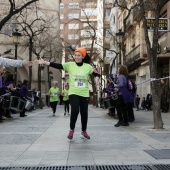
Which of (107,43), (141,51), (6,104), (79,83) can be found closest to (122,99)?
(79,83)

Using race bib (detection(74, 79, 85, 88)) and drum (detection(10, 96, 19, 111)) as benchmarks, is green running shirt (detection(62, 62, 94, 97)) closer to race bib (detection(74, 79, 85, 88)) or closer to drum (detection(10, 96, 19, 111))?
race bib (detection(74, 79, 85, 88))

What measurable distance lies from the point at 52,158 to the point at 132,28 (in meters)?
32.1

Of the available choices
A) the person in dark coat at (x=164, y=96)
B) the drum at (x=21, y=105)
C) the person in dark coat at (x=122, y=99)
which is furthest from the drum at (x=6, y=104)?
the person in dark coat at (x=164, y=96)

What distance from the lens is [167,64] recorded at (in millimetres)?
25438

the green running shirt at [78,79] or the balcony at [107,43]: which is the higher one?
the balcony at [107,43]

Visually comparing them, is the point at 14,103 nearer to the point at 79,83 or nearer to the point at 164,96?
the point at 79,83

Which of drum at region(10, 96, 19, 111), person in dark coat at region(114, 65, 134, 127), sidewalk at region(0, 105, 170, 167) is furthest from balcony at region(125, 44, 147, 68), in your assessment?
sidewalk at region(0, 105, 170, 167)

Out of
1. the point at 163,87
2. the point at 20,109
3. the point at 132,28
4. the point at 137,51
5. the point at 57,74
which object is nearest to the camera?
the point at 20,109

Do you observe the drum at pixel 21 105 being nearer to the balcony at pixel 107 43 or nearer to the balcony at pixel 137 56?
the balcony at pixel 137 56

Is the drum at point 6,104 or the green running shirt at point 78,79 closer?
the green running shirt at point 78,79

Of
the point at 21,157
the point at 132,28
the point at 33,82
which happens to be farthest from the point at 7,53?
the point at 21,157

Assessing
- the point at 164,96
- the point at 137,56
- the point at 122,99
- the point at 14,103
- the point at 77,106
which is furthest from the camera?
the point at 137,56

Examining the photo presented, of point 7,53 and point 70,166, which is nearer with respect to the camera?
point 70,166

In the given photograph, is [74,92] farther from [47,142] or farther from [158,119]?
[158,119]
